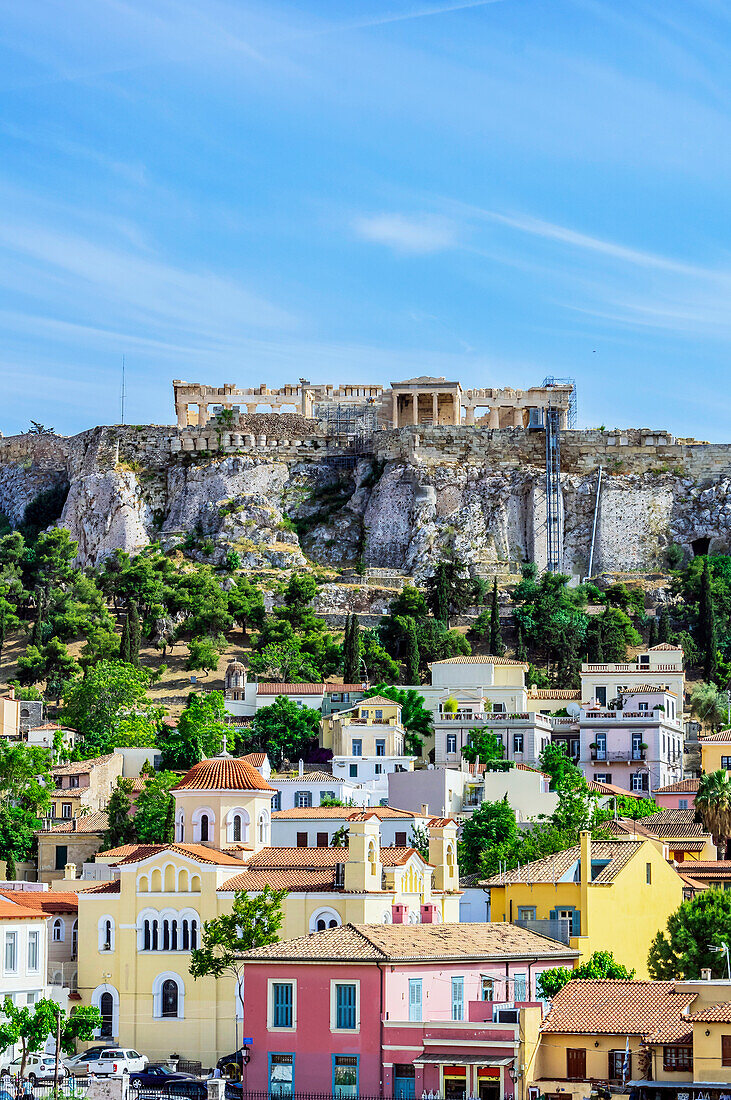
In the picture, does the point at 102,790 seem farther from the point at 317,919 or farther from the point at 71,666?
the point at 317,919

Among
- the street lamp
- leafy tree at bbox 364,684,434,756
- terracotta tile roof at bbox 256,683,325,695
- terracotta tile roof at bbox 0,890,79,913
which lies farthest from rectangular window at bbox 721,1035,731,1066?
terracotta tile roof at bbox 256,683,325,695

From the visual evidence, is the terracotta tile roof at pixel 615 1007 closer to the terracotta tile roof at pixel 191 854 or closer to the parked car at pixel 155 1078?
the parked car at pixel 155 1078

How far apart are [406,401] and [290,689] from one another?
4495cm

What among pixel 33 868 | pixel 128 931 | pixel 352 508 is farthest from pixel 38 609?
pixel 128 931

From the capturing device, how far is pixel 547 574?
434 feet

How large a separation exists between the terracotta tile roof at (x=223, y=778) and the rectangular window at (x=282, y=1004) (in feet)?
58.1

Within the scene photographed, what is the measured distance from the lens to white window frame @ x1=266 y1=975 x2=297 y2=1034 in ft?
178

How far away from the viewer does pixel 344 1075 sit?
5334 cm

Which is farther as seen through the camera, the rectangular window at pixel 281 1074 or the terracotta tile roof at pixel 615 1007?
the rectangular window at pixel 281 1074

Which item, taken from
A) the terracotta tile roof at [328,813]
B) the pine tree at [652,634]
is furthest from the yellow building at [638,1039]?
the pine tree at [652,634]

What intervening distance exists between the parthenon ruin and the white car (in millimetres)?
91920

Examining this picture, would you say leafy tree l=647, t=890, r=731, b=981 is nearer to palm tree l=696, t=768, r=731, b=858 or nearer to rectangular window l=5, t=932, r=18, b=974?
palm tree l=696, t=768, r=731, b=858

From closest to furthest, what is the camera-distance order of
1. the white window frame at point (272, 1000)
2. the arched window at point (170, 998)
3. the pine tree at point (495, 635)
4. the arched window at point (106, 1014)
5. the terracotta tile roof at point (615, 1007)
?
the terracotta tile roof at point (615, 1007)
the white window frame at point (272, 1000)
the arched window at point (170, 998)
the arched window at point (106, 1014)
the pine tree at point (495, 635)

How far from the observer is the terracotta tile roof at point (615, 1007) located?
2020 inches
